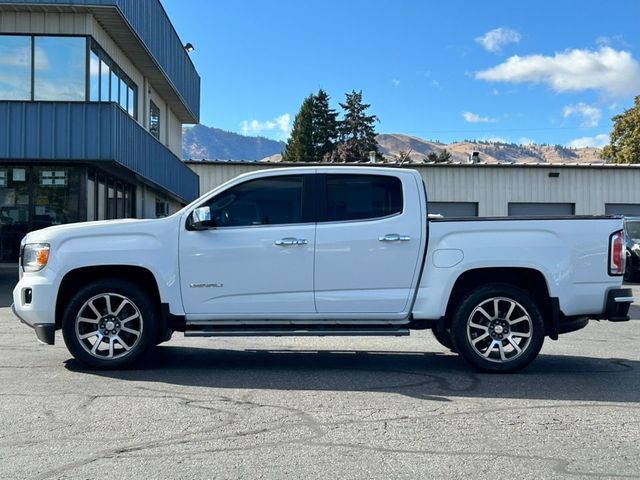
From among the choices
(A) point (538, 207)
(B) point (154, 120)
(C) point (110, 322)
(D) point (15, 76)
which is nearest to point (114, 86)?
(D) point (15, 76)

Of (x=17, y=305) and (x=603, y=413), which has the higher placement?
(x=17, y=305)

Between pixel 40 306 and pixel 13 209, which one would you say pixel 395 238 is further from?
pixel 13 209

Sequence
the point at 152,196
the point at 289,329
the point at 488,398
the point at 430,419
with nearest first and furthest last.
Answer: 1. the point at 430,419
2. the point at 488,398
3. the point at 289,329
4. the point at 152,196

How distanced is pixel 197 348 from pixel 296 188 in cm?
269

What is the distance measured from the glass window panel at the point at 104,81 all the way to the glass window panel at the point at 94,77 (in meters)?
0.27

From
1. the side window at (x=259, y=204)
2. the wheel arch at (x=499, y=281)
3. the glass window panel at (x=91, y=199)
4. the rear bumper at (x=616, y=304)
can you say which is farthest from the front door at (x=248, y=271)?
the glass window panel at (x=91, y=199)

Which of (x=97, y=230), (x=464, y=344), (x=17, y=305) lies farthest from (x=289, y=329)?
(x=17, y=305)

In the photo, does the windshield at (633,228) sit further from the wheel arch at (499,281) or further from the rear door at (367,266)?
the rear door at (367,266)

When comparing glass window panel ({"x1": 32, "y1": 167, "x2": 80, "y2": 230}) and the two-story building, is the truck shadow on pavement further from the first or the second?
glass window panel ({"x1": 32, "y1": 167, "x2": 80, "y2": 230})

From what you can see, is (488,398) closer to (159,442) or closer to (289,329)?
(289,329)

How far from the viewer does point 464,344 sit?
6.67 meters

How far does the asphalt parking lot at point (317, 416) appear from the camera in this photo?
168 inches

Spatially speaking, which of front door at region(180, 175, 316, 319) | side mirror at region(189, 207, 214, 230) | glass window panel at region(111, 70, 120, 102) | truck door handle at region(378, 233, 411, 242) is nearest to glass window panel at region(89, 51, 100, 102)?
glass window panel at region(111, 70, 120, 102)

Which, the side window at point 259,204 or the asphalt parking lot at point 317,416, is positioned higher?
the side window at point 259,204
